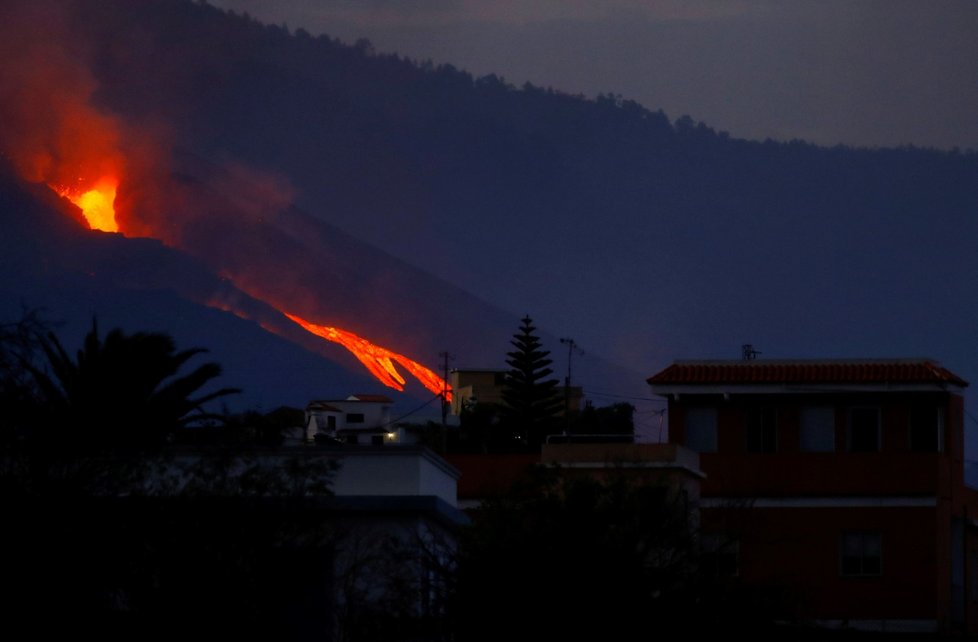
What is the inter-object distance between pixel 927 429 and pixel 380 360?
11689 cm

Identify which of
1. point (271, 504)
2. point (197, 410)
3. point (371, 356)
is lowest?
point (271, 504)

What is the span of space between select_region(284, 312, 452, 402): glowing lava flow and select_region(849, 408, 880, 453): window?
99269 millimetres

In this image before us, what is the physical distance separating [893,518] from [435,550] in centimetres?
2073

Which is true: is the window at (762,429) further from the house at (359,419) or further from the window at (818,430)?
the house at (359,419)

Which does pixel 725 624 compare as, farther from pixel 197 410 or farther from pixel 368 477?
pixel 197 410

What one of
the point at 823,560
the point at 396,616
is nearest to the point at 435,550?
the point at 396,616

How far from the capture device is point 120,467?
1770 centimetres

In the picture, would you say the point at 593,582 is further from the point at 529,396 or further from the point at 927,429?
the point at 529,396

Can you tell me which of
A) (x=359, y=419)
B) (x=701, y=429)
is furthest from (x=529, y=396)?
(x=701, y=429)

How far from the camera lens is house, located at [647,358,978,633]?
38.1 meters

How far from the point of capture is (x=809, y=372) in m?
39.8

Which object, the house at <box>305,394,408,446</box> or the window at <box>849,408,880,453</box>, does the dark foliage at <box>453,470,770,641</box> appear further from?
the house at <box>305,394,408,446</box>

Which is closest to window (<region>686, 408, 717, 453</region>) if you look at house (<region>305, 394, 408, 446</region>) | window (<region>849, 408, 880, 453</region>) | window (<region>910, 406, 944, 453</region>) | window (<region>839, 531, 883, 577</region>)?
window (<region>849, 408, 880, 453</region>)

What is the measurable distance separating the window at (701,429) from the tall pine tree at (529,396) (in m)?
35.0
